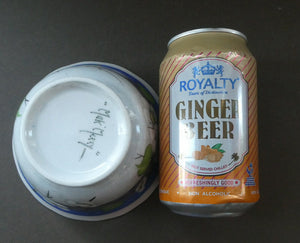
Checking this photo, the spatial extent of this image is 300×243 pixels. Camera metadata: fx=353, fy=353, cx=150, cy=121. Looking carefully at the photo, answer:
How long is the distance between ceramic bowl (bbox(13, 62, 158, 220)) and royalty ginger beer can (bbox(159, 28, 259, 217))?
0.07 meters

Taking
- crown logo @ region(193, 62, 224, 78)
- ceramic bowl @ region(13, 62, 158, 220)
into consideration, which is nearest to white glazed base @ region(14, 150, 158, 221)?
ceramic bowl @ region(13, 62, 158, 220)

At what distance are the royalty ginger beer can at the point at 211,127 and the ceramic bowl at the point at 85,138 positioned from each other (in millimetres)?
67

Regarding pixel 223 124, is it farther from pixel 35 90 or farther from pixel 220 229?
pixel 35 90

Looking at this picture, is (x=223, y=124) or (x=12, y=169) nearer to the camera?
(x=223, y=124)

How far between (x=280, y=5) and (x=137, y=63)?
1.05 feet

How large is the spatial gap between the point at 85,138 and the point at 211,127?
22 centimetres

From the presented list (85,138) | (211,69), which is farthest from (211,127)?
(85,138)

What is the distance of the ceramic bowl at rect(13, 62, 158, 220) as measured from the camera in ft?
1.95

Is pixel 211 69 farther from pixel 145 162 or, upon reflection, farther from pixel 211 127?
pixel 145 162

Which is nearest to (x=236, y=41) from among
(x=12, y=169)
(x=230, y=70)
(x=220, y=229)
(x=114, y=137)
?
(x=230, y=70)

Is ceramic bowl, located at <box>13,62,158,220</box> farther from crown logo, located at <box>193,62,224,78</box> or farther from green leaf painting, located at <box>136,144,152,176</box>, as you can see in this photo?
crown logo, located at <box>193,62,224,78</box>

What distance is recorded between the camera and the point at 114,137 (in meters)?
0.61

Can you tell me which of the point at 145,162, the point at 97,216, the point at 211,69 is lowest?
the point at 97,216

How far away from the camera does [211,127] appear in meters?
0.58
